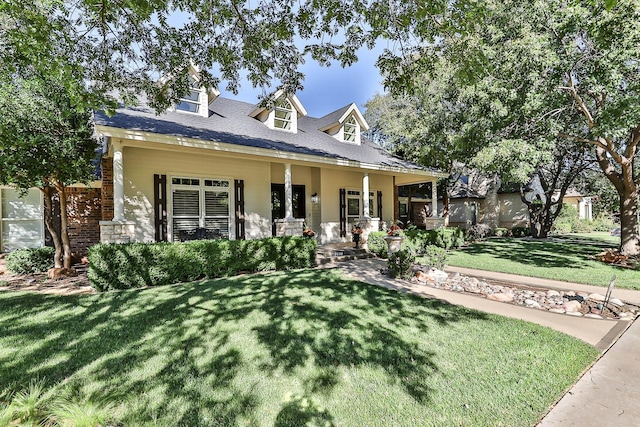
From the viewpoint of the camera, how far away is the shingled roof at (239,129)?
7.89 m

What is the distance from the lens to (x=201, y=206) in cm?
953

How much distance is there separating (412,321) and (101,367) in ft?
13.1

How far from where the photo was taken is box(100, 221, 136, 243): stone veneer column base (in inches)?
264

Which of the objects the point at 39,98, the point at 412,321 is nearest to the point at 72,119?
the point at 39,98

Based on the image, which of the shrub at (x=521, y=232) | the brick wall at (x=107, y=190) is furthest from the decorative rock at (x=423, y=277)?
the shrub at (x=521, y=232)

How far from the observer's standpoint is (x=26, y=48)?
364cm

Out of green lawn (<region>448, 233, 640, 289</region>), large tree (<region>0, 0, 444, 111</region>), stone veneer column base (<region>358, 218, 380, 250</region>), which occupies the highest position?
large tree (<region>0, 0, 444, 111</region>)

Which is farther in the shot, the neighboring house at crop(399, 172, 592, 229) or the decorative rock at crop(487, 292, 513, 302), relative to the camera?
the neighboring house at crop(399, 172, 592, 229)

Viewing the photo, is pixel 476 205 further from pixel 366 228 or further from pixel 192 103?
pixel 192 103

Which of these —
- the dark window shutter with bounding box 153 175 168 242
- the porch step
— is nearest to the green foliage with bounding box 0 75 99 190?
the dark window shutter with bounding box 153 175 168 242

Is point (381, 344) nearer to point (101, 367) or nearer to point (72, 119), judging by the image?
point (101, 367)

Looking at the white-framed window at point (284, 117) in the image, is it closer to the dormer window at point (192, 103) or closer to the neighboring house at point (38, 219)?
the dormer window at point (192, 103)

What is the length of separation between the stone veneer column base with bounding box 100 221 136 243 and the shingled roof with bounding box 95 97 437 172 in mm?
2323

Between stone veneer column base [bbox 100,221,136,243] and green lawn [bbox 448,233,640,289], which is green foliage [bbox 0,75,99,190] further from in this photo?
green lawn [bbox 448,233,640,289]
